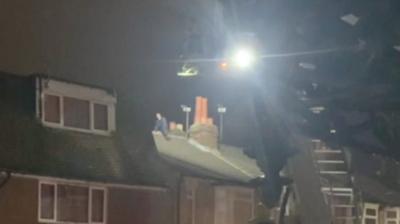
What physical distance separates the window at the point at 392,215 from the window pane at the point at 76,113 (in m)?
1.35

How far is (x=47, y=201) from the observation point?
10.7 ft

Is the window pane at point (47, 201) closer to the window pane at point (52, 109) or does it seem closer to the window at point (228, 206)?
the window pane at point (52, 109)

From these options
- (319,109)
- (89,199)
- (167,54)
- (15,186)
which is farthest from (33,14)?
(319,109)

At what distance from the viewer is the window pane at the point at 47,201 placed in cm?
324

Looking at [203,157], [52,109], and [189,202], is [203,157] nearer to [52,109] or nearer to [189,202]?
[189,202]

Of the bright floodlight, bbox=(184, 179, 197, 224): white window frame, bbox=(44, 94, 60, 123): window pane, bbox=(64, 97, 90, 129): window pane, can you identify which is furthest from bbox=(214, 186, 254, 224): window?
the bright floodlight

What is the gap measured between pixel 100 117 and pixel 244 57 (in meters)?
3.01

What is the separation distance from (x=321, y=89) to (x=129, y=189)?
9.23 ft

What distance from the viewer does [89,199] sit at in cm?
340

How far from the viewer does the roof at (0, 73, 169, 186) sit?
3.19 m

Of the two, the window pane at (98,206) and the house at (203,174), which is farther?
the house at (203,174)

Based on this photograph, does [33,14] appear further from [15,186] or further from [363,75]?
[363,75]

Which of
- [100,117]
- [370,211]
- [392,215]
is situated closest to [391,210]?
[392,215]

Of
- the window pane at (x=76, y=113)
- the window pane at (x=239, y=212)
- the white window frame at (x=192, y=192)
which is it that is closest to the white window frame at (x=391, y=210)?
the window pane at (x=239, y=212)
